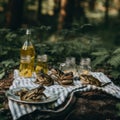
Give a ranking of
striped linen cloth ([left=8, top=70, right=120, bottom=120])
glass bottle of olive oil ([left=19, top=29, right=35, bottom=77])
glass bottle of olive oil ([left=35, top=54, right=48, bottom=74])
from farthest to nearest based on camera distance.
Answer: glass bottle of olive oil ([left=35, top=54, right=48, bottom=74])
glass bottle of olive oil ([left=19, top=29, right=35, bottom=77])
striped linen cloth ([left=8, top=70, right=120, bottom=120])

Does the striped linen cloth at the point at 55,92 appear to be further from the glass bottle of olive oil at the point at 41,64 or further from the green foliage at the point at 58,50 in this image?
the green foliage at the point at 58,50

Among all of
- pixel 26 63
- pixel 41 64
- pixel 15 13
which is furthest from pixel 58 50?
pixel 15 13

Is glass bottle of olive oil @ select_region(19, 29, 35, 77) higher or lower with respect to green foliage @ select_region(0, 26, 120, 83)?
higher

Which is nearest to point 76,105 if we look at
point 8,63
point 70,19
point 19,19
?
point 8,63

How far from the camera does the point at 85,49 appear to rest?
8.98m

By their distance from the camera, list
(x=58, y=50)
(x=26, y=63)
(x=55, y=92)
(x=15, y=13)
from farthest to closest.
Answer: (x=15, y=13) → (x=58, y=50) → (x=26, y=63) → (x=55, y=92)

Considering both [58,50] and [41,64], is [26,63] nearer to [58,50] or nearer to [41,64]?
[41,64]

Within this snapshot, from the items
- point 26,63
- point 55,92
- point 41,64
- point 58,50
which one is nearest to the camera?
point 55,92

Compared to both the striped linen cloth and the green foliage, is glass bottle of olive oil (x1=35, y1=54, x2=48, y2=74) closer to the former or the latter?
the striped linen cloth

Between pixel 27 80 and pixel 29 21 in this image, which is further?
pixel 29 21

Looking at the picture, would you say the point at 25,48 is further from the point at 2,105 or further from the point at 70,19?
the point at 70,19

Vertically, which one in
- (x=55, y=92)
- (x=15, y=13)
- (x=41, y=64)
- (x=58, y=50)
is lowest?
(x=15, y=13)

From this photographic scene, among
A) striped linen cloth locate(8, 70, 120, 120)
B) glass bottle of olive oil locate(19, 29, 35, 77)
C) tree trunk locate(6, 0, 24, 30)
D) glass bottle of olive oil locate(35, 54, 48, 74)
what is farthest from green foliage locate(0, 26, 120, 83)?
tree trunk locate(6, 0, 24, 30)

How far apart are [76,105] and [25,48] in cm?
130
